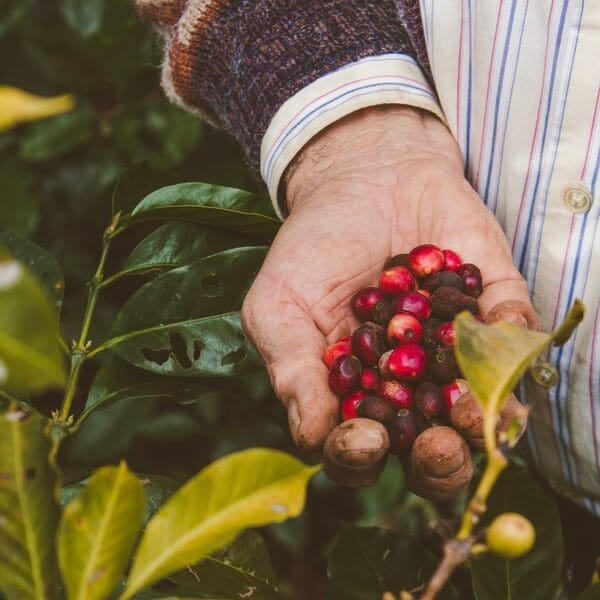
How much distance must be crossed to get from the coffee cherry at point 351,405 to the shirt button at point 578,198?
1.39 ft

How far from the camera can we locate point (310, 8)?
141 cm

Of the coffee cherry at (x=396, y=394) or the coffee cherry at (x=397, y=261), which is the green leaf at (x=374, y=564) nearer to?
the coffee cherry at (x=396, y=394)

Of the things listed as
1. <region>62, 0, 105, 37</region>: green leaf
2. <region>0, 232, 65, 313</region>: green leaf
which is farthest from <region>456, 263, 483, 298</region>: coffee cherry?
<region>62, 0, 105, 37</region>: green leaf

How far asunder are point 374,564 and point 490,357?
0.50 m

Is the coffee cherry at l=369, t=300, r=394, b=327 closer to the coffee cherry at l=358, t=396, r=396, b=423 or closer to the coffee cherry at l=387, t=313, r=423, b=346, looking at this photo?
the coffee cherry at l=387, t=313, r=423, b=346

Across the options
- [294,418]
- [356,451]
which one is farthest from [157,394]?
[356,451]

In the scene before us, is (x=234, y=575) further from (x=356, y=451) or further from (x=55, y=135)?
(x=55, y=135)

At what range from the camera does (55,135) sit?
202 centimetres

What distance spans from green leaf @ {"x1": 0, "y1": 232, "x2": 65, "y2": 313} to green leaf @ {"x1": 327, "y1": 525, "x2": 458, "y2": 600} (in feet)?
1.58

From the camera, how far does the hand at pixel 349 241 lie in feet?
3.50

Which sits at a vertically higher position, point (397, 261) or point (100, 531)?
point (100, 531)

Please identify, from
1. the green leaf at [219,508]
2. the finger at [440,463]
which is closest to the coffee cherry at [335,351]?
the finger at [440,463]

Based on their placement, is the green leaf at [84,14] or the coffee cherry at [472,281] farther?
the green leaf at [84,14]

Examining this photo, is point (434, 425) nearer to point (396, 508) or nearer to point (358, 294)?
point (358, 294)
